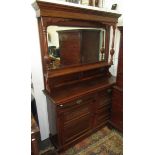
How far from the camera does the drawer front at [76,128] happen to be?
1553 mm

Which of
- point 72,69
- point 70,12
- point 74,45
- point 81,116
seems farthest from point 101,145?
point 70,12

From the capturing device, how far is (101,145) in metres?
1.72

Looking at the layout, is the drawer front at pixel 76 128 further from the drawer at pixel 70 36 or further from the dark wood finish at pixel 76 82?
the drawer at pixel 70 36

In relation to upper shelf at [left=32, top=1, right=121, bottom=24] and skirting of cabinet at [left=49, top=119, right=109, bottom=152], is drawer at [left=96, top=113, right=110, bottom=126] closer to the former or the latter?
skirting of cabinet at [left=49, top=119, right=109, bottom=152]

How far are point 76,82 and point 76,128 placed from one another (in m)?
0.58

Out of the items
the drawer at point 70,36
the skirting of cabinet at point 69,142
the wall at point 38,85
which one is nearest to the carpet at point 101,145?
the skirting of cabinet at point 69,142

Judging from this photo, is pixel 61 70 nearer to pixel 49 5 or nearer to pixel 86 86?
pixel 86 86

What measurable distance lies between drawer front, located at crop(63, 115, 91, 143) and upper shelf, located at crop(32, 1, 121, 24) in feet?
3.83

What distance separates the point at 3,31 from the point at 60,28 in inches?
48.7

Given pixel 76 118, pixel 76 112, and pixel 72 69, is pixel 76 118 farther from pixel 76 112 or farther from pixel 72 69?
pixel 72 69

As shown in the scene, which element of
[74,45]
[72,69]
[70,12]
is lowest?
[72,69]

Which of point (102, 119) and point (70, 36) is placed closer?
point (70, 36)

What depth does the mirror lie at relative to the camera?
4.85 ft

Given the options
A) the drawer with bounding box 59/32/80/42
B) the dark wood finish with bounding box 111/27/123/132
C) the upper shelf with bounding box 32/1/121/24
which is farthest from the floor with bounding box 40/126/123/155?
the upper shelf with bounding box 32/1/121/24
